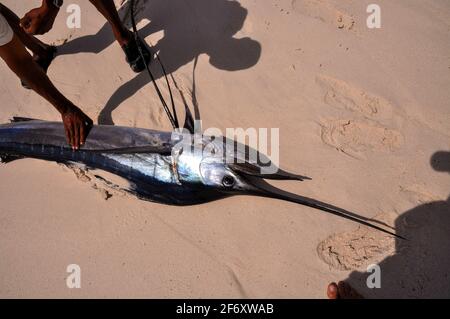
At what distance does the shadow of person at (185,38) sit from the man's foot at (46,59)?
67 mm

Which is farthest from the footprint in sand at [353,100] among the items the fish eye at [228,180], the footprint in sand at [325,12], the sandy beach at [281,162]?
the fish eye at [228,180]

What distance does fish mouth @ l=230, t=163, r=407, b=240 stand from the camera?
2235mm

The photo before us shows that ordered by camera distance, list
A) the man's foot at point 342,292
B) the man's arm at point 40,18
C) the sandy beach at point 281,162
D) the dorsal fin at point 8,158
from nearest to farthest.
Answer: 1. the man's foot at point 342,292
2. the sandy beach at point 281,162
3. the man's arm at point 40,18
4. the dorsal fin at point 8,158

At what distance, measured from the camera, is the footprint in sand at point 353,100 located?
2623mm

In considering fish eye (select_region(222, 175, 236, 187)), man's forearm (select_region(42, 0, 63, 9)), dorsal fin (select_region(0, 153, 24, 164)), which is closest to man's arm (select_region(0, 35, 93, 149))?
man's forearm (select_region(42, 0, 63, 9))

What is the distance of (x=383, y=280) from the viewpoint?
7.37 ft

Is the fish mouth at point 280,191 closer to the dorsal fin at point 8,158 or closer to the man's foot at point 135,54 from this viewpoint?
the man's foot at point 135,54

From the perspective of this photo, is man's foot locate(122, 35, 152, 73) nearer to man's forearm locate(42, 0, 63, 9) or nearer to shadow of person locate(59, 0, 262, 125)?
shadow of person locate(59, 0, 262, 125)

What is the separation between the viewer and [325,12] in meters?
3.06

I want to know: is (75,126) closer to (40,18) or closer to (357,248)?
(40,18)

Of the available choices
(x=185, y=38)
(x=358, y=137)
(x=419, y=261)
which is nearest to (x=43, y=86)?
(x=185, y=38)

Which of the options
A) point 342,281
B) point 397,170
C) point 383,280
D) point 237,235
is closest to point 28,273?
point 237,235

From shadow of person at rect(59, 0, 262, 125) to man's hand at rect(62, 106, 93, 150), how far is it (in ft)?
1.00
